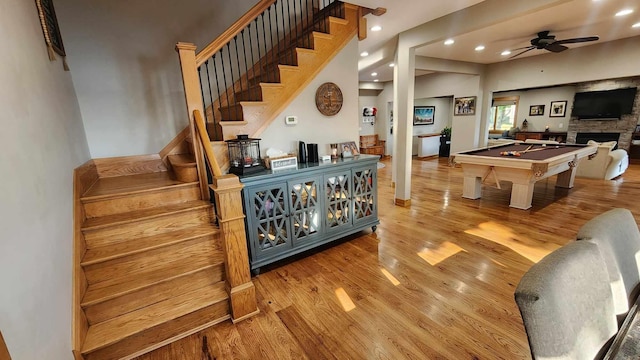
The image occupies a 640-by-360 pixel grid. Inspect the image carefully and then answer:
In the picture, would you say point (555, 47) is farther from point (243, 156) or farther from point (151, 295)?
point (151, 295)

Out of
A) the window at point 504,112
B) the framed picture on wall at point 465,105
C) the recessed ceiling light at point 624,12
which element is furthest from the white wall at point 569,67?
the window at point 504,112

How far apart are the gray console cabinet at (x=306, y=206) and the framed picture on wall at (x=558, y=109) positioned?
935 cm

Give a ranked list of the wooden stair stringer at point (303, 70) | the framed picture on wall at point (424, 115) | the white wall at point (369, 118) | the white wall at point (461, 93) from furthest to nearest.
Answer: the framed picture on wall at point (424, 115)
the white wall at point (369, 118)
the white wall at point (461, 93)
the wooden stair stringer at point (303, 70)

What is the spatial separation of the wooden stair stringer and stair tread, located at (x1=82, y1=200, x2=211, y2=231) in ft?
2.31

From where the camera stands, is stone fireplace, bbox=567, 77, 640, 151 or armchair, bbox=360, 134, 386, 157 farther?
armchair, bbox=360, 134, 386, 157

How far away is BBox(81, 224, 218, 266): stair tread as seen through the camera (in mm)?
1835

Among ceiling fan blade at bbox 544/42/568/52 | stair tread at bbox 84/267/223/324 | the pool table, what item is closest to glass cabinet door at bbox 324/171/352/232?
stair tread at bbox 84/267/223/324

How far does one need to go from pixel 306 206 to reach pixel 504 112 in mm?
11164

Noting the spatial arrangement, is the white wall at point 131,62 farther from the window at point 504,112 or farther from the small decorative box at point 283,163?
the window at point 504,112

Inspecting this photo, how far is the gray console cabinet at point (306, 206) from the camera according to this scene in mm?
2368

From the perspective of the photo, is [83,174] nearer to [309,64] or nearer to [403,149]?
[309,64]

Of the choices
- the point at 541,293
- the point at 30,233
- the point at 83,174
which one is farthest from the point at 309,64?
the point at 541,293

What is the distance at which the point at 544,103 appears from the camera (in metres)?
9.08

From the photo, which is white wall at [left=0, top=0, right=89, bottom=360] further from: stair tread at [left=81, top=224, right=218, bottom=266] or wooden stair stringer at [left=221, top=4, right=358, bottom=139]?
wooden stair stringer at [left=221, top=4, right=358, bottom=139]
